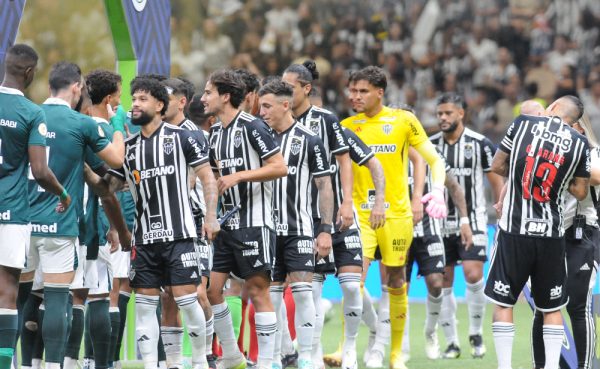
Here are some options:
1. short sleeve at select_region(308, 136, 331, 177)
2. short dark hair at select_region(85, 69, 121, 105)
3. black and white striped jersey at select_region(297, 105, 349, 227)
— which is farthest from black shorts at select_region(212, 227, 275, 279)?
short dark hair at select_region(85, 69, 121, 105)

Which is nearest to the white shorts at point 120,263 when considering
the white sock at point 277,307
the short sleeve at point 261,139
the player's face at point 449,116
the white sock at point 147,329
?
the white sock at point 277,307

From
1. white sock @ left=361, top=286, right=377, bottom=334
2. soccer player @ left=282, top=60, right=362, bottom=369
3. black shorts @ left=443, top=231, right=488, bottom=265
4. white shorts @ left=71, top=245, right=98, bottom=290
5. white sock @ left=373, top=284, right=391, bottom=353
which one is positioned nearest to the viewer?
white shorts @ left=71, top=245, right=98, bottom=290

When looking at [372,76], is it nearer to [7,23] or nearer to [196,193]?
[196,193]

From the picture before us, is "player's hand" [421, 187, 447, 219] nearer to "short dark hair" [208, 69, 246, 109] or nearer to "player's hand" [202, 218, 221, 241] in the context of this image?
"short dark hair" [208, 69, 246, 109]

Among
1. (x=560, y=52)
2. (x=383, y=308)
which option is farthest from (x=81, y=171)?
(x=560, y=52)

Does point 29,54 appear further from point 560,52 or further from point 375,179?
point 560,52

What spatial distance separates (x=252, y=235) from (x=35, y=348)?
188 cm

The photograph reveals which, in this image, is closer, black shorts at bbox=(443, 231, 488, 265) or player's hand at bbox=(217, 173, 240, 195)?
player's hand at bbox=(217, 173, 240, 195)

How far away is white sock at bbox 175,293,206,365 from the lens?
8.02 meters

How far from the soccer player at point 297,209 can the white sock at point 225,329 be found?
13.8 inches

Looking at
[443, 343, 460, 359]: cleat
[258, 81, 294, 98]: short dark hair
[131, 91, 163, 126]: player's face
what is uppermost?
[258, 81, 294, 98]: short dark hair

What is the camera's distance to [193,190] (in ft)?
30.6

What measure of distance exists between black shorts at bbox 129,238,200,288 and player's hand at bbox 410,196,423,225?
2.90 metres

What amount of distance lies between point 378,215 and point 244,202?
1.34 metres
